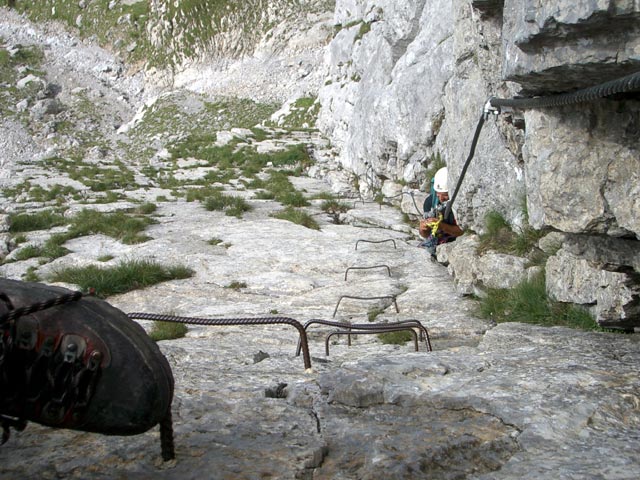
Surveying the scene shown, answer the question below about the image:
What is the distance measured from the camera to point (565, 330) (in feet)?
17.7

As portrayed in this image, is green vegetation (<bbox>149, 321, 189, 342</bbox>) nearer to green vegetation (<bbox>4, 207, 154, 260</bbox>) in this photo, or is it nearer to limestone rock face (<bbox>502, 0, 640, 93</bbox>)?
limestone rock face (<bbox>502, 0, 640, 93</bbox>)

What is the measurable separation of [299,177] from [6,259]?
11961 millimetres

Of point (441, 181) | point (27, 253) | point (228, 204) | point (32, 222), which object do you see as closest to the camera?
point (441, 181)

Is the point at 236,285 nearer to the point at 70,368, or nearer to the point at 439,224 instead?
the point at 439,224

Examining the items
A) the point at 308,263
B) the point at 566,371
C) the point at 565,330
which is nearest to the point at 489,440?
the point at 566,371

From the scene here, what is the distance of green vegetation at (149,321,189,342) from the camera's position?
6.57 meters

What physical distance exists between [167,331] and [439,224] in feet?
18.2

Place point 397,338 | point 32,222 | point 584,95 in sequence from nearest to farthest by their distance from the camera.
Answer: point 584,95
point 397,338
point 32,222

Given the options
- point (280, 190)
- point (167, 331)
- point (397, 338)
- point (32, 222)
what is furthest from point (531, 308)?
point (280, 190)

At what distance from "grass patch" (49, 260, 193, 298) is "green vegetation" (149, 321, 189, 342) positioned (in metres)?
2.47

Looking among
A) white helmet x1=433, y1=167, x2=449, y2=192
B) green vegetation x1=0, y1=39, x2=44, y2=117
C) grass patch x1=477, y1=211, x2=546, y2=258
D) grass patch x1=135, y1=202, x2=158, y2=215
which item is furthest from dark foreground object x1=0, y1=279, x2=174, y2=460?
green vegetation x1=0, y1=39, x2=44, y2=117

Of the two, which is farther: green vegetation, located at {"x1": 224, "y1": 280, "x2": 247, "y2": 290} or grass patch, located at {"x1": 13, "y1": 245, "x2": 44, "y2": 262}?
grass patch, located at {"x1": 13, "y1": 245, "x2": 44, "y2": 262}

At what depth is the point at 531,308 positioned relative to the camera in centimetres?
628

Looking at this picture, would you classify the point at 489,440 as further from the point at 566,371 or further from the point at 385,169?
the point at 385,169
